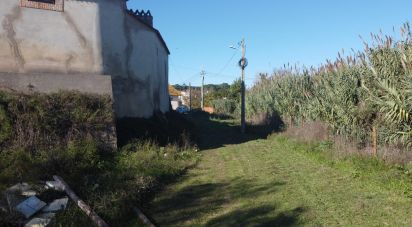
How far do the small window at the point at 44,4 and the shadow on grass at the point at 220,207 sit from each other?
23.3 feet

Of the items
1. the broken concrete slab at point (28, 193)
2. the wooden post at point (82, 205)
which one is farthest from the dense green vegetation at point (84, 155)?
the broken concrete slab at point (28, 193)

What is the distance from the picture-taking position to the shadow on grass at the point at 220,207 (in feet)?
22.6

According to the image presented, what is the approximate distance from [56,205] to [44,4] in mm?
7692

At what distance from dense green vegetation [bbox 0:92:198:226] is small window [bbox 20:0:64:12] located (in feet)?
9.40

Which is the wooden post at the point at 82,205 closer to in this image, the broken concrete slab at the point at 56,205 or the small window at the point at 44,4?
the broken concrete slab at the point at 56,205

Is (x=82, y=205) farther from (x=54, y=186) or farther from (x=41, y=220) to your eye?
(x=54, y=186)

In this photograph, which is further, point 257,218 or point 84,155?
point 84,155

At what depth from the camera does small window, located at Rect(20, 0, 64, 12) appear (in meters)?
12.1

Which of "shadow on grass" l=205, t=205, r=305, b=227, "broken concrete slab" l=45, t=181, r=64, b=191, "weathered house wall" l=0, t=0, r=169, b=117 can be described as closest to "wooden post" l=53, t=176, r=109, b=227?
"broken concrete slab" l=45, t=181, r=64, b=191

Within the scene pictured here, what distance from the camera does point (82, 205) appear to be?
22.2 ft

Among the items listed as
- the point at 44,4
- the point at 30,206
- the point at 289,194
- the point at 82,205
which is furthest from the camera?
the point at 44,4

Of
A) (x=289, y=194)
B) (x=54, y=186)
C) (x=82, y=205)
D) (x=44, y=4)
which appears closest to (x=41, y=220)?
(x=82, y=205)

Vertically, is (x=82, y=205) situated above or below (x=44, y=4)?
below

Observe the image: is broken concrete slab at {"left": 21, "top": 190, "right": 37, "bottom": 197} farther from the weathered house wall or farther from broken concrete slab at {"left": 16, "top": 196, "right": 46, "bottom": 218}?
the weathered house wall
